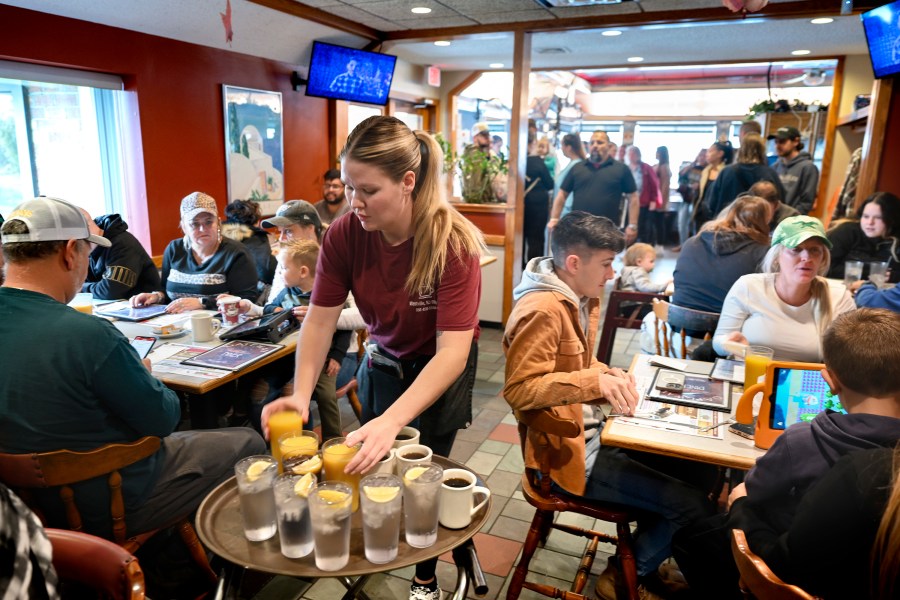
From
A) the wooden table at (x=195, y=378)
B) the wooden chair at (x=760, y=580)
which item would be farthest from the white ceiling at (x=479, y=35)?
the wooden chair at (x=760, y=580)

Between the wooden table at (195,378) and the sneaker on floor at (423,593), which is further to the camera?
the wooden table at (195,378)

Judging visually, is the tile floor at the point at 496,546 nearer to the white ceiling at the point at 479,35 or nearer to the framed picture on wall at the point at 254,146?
the framed picture on wall at the point at 254,146

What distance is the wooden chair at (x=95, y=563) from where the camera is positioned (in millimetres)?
1122

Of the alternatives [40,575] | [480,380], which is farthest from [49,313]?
[480,380]

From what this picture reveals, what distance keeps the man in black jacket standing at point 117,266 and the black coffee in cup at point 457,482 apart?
8.84 feet

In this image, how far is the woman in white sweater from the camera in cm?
227

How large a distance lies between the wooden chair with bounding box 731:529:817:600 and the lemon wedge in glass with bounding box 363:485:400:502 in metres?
0.70

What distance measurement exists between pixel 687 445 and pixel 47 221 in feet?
6.01

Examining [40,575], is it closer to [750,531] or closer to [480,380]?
[750,531]

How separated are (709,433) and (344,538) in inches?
45.0

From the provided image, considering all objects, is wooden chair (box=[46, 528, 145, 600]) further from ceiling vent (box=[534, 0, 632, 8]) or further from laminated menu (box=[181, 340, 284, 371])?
ceiling vent (box=[534, 0, 632, 8])

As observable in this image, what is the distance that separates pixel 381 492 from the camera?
110 cm

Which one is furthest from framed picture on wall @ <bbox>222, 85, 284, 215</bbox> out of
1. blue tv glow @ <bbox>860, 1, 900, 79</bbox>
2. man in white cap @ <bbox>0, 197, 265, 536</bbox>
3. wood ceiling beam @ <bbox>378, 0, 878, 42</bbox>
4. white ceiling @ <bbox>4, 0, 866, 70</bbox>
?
blue tv glow @ <bbox>860, 1, 900, 79</bbox>

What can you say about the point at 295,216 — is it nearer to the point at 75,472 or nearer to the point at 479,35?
the point at 75,472
